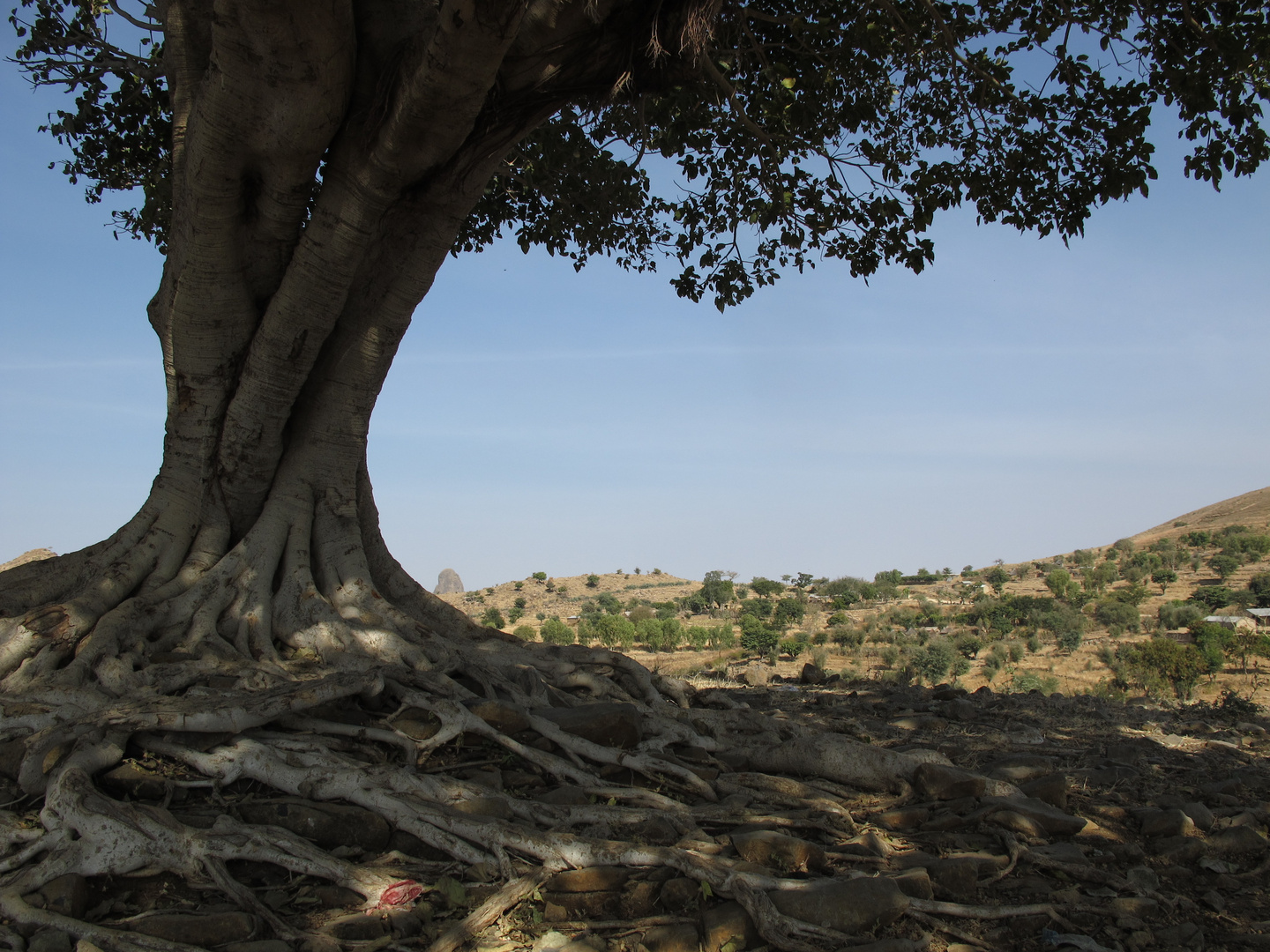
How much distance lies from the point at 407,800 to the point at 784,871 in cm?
155

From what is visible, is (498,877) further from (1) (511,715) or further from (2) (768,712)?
(2) (768,712)

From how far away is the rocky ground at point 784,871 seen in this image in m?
2.90

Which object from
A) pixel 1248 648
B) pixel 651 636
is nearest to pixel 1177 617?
pixel 1248 648

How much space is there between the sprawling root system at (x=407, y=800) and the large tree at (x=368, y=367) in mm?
24

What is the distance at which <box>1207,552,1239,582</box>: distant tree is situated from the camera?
31.2 meters

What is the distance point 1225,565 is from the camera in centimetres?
3123

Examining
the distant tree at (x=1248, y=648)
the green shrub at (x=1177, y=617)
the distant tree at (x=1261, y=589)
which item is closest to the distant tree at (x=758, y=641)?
the distant tree at (x=1248, y=648)

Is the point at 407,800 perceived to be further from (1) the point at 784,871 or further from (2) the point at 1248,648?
(2) the point at 1248,648

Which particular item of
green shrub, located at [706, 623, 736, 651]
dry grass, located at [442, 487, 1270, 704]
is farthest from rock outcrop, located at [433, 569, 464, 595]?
green shrub, located at [706, 623, 736, 651]

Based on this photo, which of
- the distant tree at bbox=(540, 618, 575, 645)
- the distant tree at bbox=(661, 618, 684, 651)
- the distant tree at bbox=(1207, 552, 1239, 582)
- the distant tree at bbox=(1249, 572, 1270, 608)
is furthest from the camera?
the distant tree at bbox=(1207, 552, 1239, 582)

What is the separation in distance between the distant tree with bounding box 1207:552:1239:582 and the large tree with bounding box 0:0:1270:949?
30.4m

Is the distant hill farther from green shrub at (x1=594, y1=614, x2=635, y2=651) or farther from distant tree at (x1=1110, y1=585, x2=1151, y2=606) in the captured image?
green shrub at (x1=594, y1=614, x2=635, y2=651)

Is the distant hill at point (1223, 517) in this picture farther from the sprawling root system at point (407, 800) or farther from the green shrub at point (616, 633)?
the sprawling root system at point (407, 800)

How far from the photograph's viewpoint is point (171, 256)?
19.7ft
